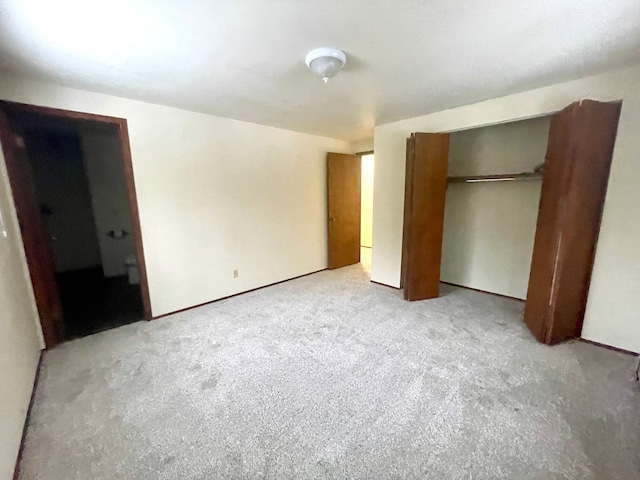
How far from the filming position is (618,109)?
213cm

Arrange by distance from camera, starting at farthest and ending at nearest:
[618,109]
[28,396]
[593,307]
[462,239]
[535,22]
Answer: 1. [462,239]
2. [593,307]
3. [618,109]
4. [28,396]
5. [535,22]

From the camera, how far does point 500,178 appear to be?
3.18 meters

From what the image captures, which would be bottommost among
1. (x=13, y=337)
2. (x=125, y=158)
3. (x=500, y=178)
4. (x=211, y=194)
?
(x=13, y=337)

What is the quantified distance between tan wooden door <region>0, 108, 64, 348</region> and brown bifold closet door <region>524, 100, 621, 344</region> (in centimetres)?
428

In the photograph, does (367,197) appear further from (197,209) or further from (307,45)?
(307,45)

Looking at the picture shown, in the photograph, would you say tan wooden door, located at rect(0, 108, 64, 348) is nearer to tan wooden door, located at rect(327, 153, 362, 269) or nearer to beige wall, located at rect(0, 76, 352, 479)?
beige wall, located at rect(0, 76, 352, 479)

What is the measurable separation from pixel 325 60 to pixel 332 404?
2.19 m

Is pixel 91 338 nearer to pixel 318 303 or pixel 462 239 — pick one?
pixel 318 303

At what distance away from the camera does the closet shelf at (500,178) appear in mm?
2959

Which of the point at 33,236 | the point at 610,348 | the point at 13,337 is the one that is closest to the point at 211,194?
the point at 33,236

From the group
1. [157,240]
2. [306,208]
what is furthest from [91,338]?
[306,208]

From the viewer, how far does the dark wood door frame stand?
7.09 feet

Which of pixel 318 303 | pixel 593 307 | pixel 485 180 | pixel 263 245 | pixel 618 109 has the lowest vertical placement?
pixel 318 303

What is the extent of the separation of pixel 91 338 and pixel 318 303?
2.25 m
